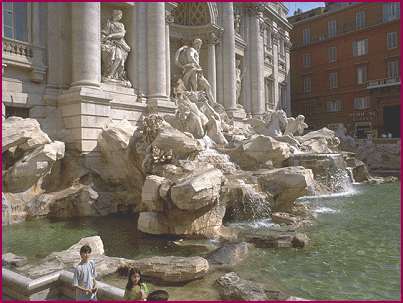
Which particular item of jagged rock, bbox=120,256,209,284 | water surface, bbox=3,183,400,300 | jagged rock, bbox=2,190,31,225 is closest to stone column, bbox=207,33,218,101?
water surface, bbox=3,183,400,300

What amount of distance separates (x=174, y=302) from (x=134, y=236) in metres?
3.26

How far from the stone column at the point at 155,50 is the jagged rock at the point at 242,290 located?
9.95 m

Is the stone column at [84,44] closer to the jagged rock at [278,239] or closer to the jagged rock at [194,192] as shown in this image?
the jagged rock at [194,192]

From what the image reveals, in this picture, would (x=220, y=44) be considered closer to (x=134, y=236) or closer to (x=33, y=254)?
(x=134, y=236)

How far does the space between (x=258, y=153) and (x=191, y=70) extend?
6.78m

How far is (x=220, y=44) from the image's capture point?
1795 centimetres

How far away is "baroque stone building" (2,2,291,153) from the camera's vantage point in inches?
410

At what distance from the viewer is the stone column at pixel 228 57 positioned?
17.9 metres

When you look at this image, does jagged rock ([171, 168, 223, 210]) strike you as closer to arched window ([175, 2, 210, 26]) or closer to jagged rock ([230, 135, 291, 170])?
jagged rock ([230, 135, 291, 170])

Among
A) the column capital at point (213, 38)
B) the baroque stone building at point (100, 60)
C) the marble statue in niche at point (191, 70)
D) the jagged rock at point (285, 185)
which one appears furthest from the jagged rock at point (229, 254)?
the column capital at point (213, 38)

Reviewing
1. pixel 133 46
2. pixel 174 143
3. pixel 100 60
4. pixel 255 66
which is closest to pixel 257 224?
pixel 174 143

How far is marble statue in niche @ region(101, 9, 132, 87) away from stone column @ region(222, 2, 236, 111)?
6551 millimetres

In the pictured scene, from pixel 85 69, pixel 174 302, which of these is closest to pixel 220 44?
pixel 85 69

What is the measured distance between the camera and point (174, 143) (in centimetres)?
833
